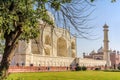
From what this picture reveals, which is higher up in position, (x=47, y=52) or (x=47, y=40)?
(x=47, y=40)

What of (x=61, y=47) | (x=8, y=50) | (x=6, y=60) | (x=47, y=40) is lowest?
(x=6, y=60)

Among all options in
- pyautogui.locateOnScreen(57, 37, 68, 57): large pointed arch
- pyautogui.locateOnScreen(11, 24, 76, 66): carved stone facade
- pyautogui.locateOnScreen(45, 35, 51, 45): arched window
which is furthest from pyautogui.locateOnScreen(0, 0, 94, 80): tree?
pyautogui.locateOnScreen(57, 37, 68, 57): large pointed arch

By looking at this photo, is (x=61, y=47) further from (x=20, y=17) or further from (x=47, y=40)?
(x=20, y=17)

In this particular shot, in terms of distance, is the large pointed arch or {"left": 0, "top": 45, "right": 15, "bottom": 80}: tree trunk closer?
{"left": 0, "top": 45, "right": 15, "bottom": 80}: tree trunk

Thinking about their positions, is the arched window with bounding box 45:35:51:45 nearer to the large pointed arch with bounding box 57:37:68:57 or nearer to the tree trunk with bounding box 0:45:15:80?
the large pointed arch with bounding box 57:37:68:57

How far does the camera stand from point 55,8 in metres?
9.16

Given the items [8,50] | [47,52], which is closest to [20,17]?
[8,50]

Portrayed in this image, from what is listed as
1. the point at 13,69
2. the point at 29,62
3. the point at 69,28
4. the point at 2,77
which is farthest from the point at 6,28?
the point at 29,62

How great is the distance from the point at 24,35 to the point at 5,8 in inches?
83.4

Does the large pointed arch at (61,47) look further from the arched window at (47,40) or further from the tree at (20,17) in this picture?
the tree at (20,17)

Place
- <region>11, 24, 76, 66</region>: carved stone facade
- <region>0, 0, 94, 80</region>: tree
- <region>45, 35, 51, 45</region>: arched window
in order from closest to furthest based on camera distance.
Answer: <region>0, 0, 94, 80</region>: tree, <region>11, 24, 76, 66</region>: carved stone facade, <region>45, 35, 51, 45</region>: arched window

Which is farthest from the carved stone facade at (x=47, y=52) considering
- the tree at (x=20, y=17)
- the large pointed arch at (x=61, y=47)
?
the tree at (x=20, y=17)

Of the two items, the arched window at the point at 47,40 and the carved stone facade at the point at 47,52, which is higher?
the arched window at the point at 47,40

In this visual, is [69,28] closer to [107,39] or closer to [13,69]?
[13,69]
